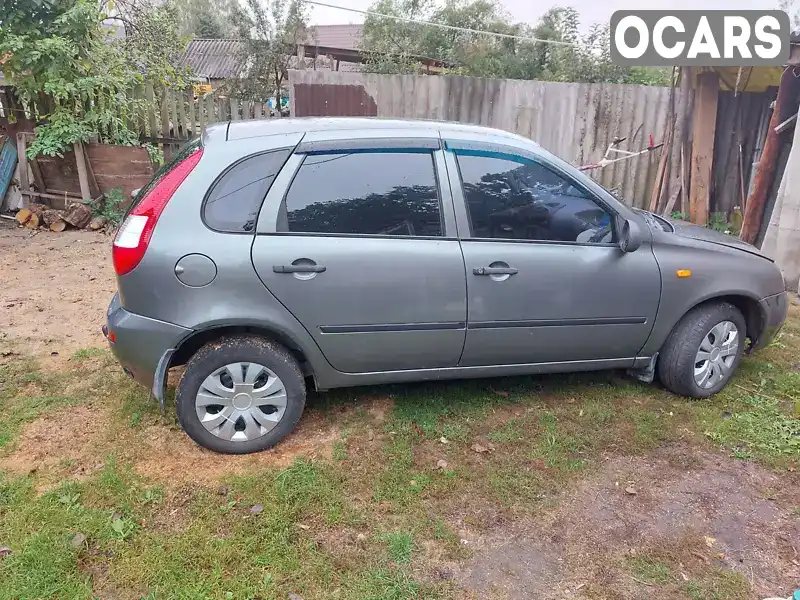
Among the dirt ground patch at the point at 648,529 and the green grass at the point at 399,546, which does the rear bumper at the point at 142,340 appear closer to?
the green grass at the point at 399,546

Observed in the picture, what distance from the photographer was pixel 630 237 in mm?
3424

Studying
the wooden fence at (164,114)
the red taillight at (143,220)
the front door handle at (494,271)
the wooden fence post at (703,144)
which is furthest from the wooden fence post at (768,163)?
the wooden fence at (164,114)

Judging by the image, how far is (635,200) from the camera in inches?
345

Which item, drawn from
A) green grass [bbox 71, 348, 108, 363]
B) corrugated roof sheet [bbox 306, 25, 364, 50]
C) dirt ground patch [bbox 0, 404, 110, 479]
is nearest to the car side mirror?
dirt ground patch [bbox 0, 404, 110, 479]

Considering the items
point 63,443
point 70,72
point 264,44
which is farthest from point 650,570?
point 264,44

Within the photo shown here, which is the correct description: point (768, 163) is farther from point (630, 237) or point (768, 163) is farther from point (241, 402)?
point (241, 402)

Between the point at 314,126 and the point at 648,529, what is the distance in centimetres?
263

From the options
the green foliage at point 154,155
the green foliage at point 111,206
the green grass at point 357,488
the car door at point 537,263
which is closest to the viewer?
the green grass at point 357,488

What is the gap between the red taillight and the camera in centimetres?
296

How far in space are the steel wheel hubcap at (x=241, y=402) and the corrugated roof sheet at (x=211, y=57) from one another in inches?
940

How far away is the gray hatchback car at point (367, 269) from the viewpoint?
3.01m

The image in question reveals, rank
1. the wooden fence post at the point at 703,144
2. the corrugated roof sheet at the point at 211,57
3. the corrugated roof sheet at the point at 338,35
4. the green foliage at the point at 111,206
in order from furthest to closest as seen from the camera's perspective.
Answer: the corrugated roof sheet at the point at 211,57, the corrugated roof sheet at the point at 338,35, the green foliage at the point at 111,206, the wooden fence post at the point at 703,144

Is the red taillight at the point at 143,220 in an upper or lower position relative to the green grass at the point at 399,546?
upper

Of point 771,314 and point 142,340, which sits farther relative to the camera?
point 771,314
